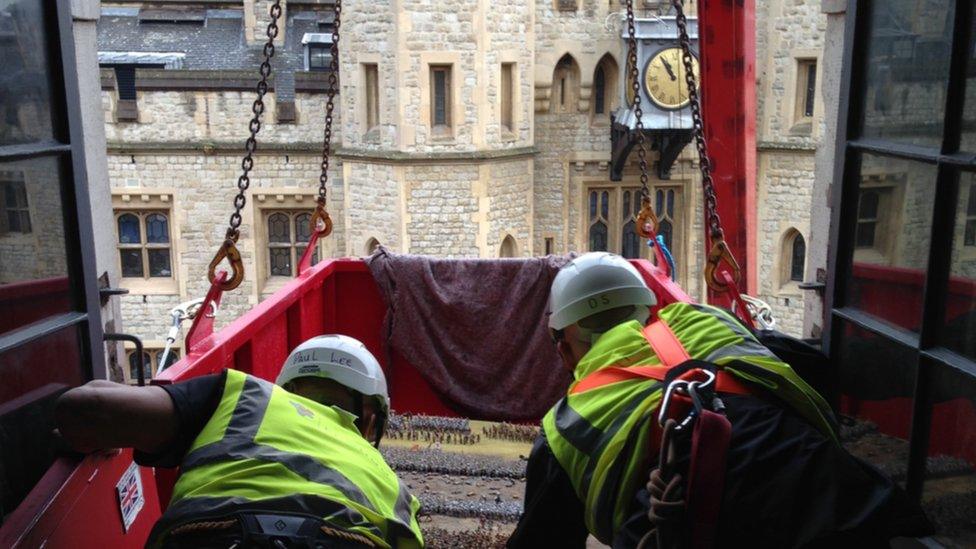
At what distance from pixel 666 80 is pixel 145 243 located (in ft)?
32.3

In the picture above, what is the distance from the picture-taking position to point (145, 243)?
17.7 metres

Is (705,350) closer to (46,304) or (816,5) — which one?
(46,304)

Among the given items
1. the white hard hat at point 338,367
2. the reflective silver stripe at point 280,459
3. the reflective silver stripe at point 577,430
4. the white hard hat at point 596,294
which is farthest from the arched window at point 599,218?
the reflective silver stripe at point 280,459

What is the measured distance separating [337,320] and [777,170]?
1375 cm

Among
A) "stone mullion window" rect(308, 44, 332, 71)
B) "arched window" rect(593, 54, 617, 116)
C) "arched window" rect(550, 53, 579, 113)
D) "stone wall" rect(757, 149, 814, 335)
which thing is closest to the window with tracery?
"arched window" rect(593, 54, 617, 116)

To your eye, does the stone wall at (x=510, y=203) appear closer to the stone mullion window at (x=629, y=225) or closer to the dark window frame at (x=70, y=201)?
the stone mullion window at (x=629, y=225)

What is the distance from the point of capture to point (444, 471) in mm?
4781

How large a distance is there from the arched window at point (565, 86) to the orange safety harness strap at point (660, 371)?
52.3 feet

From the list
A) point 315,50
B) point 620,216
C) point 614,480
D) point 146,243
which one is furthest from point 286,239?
point 614,480

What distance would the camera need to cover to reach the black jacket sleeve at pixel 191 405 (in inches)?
78.5

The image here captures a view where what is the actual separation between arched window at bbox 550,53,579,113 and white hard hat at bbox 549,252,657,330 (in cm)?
1524

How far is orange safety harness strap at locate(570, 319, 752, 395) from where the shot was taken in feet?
6.23

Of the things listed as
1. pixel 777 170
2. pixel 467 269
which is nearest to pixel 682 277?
pixel 777 170

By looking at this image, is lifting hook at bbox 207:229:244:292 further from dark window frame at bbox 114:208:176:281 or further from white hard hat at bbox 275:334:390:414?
dark window frame at bbox 114:208:176:281
